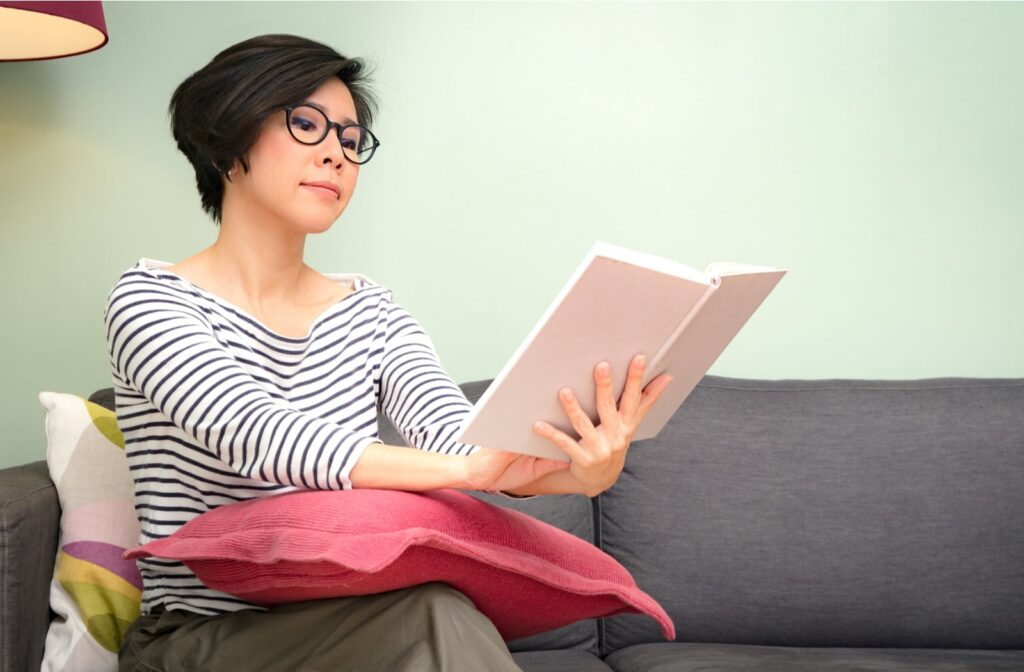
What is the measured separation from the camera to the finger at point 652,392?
1.24 meters

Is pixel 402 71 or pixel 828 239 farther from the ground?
pixel 402 71

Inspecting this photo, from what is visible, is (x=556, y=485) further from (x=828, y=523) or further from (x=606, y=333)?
(x=828, y=523)

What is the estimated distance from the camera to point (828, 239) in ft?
7.54

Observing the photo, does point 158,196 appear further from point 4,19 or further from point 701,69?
point 701,69

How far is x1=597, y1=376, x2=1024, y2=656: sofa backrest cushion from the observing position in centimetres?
191

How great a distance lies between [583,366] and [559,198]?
1177 mm

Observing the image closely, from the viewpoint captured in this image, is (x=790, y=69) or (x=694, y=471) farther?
(x=790, y=69)

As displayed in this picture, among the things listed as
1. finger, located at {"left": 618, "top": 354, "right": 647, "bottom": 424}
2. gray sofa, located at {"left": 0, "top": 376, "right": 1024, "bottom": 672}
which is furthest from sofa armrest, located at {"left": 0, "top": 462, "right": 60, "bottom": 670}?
finger, located at {"left": 618, "top": 354, "right": 647, "bottom": 424}

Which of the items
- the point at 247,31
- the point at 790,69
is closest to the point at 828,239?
the point at 790,69

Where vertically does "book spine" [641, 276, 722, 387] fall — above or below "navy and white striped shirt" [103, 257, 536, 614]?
above

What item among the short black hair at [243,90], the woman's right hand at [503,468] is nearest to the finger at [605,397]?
the woman's right hand at [503,468]

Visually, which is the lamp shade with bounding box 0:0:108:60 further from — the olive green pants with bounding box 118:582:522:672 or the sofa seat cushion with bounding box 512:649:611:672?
the sofa seat cushion with bounding box 512:649:611:672

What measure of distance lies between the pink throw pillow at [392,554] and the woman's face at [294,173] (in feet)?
1.45

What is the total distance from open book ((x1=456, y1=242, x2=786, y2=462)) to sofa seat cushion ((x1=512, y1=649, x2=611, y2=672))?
61cm
